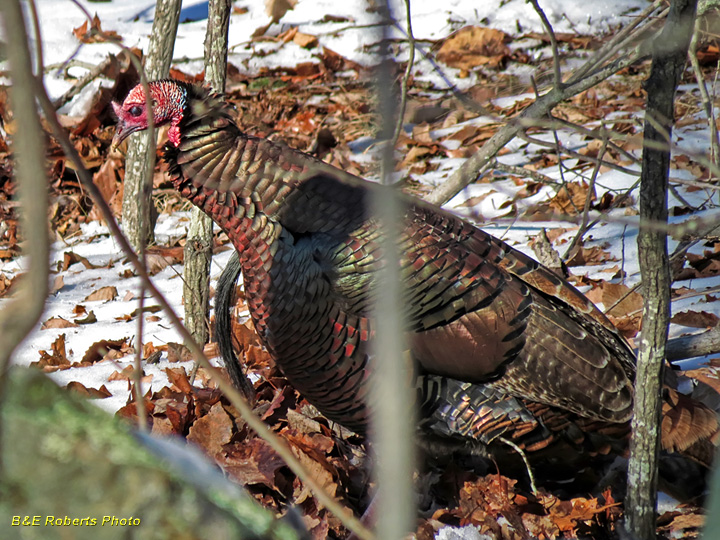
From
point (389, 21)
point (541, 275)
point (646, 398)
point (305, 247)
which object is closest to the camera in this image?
point (389, 21)

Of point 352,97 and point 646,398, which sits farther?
point 352,97

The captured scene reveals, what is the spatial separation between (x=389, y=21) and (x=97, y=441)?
60 cm

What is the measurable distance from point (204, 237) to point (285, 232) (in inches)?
41.0

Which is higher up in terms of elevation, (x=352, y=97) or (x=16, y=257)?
(x=352, y=97)

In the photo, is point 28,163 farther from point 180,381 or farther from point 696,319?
point 696,319

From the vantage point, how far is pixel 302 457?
102 inches

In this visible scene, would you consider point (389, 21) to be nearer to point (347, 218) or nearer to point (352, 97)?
point (347, 218)

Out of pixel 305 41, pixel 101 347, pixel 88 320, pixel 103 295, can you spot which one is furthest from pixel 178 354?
pixel 305 41

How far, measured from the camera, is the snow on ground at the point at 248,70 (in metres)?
3.78

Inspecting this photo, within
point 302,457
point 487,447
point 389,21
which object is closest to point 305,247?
point 302,457

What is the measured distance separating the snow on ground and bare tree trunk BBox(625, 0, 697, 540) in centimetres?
58

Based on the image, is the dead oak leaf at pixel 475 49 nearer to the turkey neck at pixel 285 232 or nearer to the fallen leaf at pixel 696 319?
the fallen leaf at pixel 696 319

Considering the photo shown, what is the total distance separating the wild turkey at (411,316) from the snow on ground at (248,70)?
1.45ft

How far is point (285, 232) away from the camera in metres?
2.49
